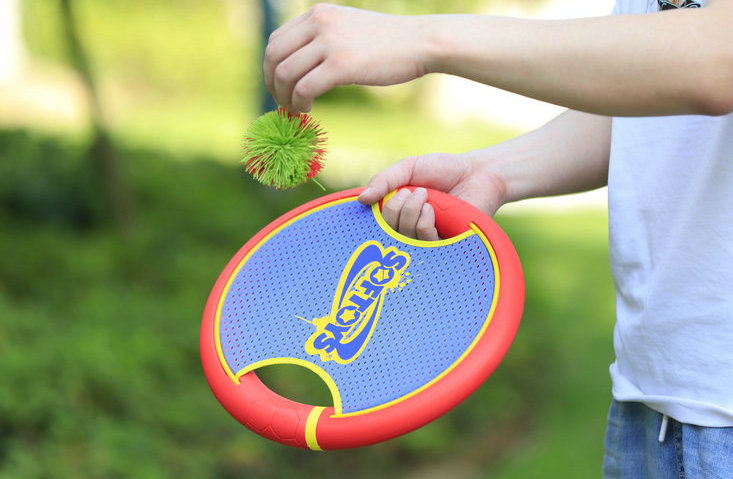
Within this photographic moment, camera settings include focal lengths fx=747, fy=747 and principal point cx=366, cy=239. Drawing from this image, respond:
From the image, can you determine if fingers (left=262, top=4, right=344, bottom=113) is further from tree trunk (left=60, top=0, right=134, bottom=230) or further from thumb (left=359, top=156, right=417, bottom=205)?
tree trunk (left=60, top=0, right=134, bottom=230)

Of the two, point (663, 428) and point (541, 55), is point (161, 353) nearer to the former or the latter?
point (663, 428)

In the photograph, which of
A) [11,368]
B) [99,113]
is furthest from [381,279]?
[99,113]

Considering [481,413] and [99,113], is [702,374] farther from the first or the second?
[99,113]

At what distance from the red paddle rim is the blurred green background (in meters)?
1.74

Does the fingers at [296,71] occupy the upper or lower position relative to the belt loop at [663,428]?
upper

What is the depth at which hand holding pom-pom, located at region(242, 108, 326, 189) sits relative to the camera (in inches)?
51.0

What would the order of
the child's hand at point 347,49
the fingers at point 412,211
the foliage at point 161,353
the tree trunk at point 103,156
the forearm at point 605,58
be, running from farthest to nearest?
the tree trunk at point 103,156, the foliage at point 161,353, the fingers at point 412,211, the child's hand at point 347,49, the forearm at point 605,58

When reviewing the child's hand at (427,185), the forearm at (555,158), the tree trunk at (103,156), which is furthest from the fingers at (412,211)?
the tree trunk at (103,156)

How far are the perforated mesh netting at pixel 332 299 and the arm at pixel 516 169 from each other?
0.08 metres

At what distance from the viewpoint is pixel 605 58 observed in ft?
2.80

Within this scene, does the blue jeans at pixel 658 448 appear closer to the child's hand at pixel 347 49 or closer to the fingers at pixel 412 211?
the fingers at pixel 412 211

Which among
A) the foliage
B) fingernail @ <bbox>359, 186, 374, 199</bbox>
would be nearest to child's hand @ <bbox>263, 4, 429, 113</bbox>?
fingernail @ <bbox>359, 186, 374, 199</bbox>

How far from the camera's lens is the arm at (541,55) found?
32.4 inches

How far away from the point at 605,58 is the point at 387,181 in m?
0.50
